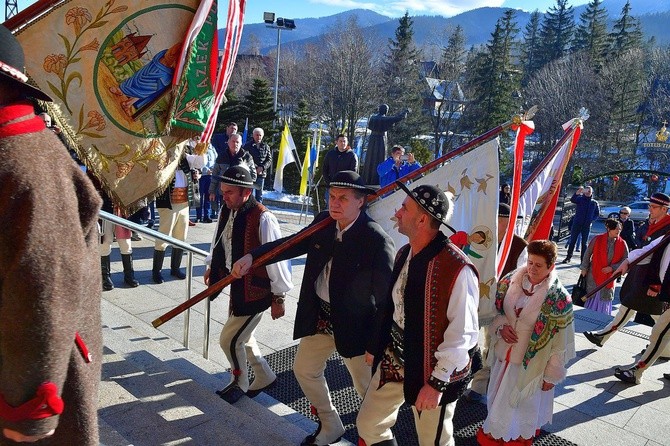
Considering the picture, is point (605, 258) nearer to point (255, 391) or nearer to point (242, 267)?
point (255, 391)

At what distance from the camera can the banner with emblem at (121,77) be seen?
10.8 ft

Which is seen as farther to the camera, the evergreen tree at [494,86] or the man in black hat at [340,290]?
the evergreen tree at [494,86]

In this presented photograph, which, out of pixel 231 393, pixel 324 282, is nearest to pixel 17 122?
pixel 324 282

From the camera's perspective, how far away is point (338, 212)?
380 cm

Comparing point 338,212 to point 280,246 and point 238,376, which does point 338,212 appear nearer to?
point 280,246

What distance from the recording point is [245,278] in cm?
441

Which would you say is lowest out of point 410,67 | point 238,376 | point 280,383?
point 280,383

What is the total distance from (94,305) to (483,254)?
3.14m

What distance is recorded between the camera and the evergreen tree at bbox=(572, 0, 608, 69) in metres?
50.0

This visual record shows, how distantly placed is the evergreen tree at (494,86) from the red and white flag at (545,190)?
127ft

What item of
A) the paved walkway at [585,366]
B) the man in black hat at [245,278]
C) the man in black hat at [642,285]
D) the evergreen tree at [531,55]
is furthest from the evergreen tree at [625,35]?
the man in black hat at [245,278]

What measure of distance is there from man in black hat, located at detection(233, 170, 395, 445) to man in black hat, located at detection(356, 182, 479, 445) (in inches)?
14.1

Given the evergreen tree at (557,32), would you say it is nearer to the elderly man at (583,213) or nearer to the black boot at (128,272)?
the elderly man at (583,213)

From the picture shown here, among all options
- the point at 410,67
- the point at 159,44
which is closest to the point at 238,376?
the point at 159,44
